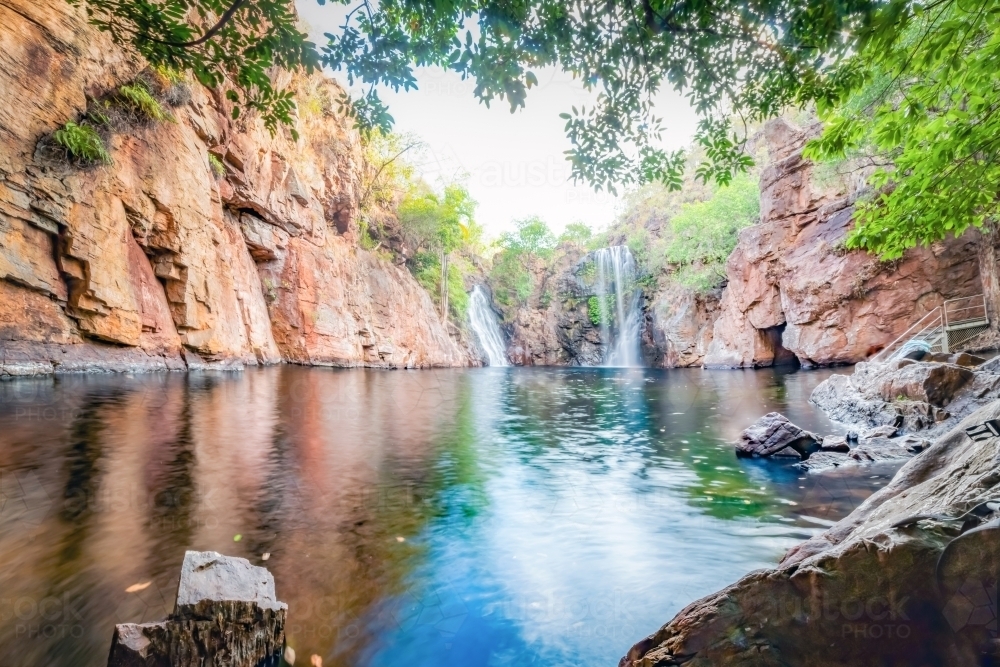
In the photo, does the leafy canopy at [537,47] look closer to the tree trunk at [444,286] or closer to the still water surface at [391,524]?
the still water surface at [391,524]

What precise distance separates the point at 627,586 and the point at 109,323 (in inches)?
643

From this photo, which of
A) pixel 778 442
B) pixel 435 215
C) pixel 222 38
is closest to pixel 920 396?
pixel 778 442

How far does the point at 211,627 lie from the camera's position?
206 centimetres

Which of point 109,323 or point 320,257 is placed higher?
point 320,257

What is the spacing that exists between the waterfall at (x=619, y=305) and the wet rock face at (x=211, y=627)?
39.3 meters

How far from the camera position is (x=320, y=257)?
81.8 feet

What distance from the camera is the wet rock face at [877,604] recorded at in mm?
1471

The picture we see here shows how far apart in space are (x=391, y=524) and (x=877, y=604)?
3.76m

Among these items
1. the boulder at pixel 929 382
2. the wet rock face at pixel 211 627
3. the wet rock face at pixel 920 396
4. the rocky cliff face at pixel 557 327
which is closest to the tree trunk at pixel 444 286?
the rocky cliff face at pixel 557 327

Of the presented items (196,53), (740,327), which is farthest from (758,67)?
(740,327)

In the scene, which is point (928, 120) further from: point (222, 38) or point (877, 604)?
point (222, 38)

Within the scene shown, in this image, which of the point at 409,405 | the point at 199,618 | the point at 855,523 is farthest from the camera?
the point at 409,405

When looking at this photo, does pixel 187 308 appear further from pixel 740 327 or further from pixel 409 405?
pixel 740 327

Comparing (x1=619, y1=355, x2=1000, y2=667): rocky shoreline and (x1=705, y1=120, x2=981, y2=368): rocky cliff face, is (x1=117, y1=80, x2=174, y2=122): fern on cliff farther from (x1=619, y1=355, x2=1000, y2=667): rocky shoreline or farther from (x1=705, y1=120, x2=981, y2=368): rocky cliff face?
(x1=705, y1=120, x2=981, y2=368): rocky cliff face
